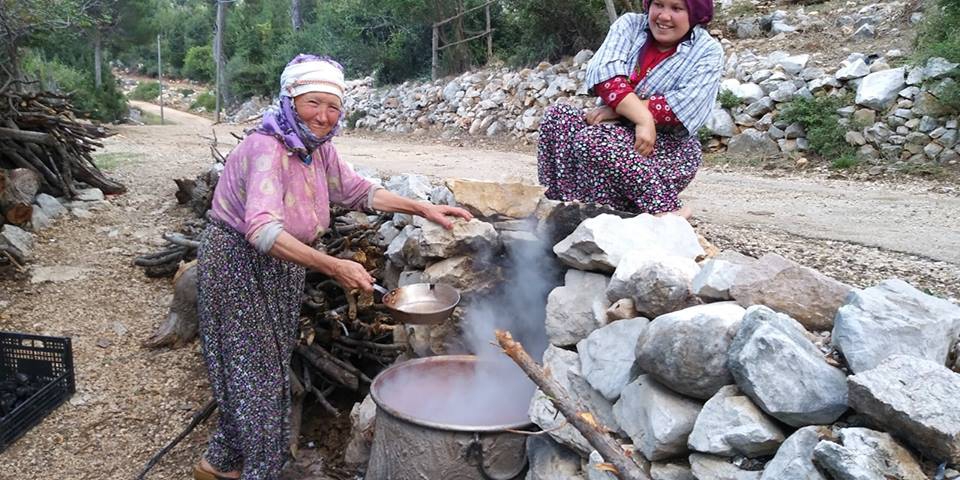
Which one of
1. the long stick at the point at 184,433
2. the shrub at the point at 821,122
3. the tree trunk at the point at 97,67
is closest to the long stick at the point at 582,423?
the long stick at the point at 184,433

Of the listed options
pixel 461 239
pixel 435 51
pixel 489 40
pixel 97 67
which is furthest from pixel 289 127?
pixel 97 67

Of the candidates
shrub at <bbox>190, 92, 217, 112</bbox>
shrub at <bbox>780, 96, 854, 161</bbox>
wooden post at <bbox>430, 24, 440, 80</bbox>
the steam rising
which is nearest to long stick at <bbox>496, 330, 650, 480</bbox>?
the steam rising

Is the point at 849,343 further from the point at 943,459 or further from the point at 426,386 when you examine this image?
the point at 426,386

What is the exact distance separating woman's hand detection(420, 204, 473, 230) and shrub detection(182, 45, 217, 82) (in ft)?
111

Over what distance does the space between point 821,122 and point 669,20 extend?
5.60m

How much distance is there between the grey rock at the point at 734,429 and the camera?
171 cm

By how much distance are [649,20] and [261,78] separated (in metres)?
22.0

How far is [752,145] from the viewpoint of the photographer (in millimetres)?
8133

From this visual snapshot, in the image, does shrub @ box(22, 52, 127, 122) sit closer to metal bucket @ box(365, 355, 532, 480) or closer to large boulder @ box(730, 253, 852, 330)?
metal bucket @ box(365, 355, 532, 480)

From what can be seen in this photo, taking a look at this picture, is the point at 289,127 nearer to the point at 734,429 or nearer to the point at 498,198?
the point at 498,198

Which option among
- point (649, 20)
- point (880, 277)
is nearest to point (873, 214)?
point (880, 277)

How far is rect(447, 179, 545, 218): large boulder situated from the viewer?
3430 millimetres

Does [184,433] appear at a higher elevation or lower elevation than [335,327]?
lower

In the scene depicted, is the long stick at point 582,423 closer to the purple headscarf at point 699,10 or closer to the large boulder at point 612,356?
the large boulder at point 612,356
